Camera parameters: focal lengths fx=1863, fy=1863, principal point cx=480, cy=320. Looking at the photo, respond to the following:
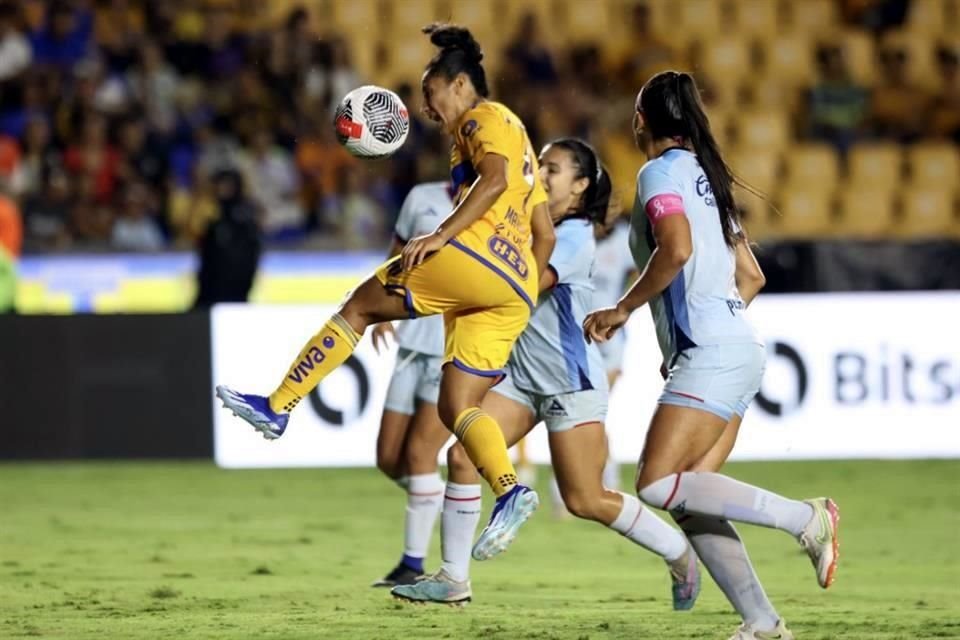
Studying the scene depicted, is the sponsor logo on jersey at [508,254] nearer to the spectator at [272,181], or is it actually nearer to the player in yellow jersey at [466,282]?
the player in yellow jersey at [466,282]

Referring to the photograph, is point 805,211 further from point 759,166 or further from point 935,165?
point 935,165

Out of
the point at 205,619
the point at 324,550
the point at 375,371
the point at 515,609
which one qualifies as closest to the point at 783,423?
the point at 375,371

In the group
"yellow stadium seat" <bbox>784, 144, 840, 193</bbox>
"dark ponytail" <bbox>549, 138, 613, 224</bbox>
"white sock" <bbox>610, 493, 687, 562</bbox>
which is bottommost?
"white sock" <bbox>610, 493, 687, 562</bbox>

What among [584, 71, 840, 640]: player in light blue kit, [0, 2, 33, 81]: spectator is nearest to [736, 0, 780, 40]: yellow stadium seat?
[0, 2, 33, 81]: spectator

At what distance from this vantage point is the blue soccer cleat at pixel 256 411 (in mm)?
6770

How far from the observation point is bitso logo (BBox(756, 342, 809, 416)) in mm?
13578

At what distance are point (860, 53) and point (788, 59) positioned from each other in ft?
A: 2.47

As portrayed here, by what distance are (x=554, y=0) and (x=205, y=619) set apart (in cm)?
1267

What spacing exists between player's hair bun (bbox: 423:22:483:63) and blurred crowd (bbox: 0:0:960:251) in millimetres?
7276

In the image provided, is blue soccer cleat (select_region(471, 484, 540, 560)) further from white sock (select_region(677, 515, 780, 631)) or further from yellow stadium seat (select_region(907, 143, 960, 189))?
yellow stadium seat (select_region(907, 143, 960, 189))

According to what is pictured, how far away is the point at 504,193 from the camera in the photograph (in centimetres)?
689

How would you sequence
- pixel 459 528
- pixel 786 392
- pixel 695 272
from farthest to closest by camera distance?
pixel 786 392 < pixel 459 528 < pixel 695 272

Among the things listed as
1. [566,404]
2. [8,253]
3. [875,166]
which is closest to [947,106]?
[875,166]

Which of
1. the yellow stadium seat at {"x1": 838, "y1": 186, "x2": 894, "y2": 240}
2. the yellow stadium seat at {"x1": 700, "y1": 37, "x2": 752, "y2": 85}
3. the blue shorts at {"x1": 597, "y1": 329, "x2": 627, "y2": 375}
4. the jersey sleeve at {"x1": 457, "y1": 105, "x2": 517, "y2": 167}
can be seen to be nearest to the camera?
the jersey sleeve at {"x1": 457, "y1": 105, "x2": 517, "y2": 167}
